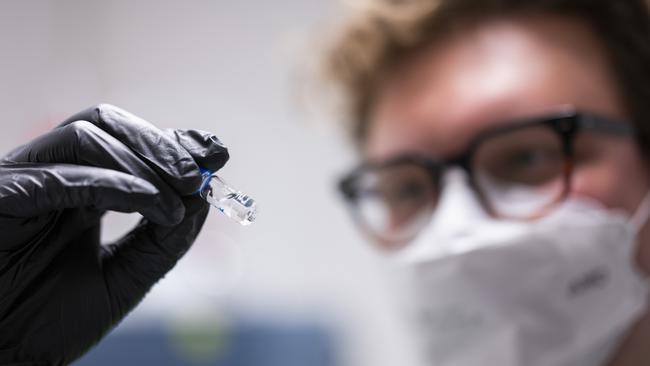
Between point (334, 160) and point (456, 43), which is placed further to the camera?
point (334, 160)

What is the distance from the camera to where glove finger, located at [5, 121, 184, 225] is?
0.45m

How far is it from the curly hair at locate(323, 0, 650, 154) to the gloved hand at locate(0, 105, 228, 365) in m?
0.77

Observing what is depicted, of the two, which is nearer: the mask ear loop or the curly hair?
the mask ear loop

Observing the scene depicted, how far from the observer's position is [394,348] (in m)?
2.00

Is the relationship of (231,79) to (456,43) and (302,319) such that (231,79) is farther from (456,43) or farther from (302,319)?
(456,43)

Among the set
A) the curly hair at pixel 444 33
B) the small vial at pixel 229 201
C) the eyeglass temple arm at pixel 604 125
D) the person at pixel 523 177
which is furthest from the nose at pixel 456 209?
the small vial at pixel 229 201

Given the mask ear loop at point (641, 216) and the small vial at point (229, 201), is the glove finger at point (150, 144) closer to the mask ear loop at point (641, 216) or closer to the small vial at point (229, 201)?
the small vial at point (229, 201)

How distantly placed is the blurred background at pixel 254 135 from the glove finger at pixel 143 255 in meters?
1.18

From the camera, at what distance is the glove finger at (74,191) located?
1.40 feet

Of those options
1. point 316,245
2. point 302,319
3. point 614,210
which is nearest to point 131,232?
point 614,210

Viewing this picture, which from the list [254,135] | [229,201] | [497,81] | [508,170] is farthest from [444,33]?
[254,135]

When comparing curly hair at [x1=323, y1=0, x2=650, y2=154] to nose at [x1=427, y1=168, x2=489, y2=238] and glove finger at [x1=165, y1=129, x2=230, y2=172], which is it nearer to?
nose at [x1=427, y1=168, x2=489, y2=238]

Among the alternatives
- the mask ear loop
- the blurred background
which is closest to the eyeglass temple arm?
the mask ear loop

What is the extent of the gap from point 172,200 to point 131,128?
8 centimetres
